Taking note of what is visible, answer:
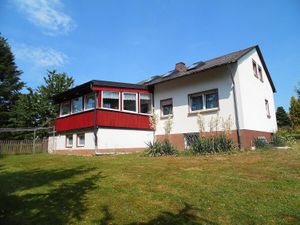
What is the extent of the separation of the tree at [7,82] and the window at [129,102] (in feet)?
79.2

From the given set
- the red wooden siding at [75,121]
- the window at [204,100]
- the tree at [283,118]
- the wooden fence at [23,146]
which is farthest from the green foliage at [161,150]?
the tree at [283,118]

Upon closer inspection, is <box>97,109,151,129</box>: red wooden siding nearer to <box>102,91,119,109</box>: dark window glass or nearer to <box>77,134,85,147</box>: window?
<box>102,91,119,109</box>: dark window glass

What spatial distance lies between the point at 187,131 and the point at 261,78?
7635mm

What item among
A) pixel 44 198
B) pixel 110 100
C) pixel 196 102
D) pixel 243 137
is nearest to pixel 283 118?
pixel 196 102

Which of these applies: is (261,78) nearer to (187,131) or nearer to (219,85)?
(219,85)

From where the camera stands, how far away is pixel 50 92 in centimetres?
3225

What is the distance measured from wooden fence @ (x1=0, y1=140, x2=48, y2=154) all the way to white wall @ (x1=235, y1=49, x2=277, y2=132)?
15322mm

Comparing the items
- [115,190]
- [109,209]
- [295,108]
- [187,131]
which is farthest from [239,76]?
[295,108]

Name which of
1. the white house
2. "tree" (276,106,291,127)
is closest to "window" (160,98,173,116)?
the white house

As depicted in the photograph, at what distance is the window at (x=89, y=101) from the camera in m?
16.5

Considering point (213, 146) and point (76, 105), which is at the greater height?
point (76, 105)

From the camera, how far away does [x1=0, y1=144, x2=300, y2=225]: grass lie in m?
4.16

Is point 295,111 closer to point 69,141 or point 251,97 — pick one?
point 251,97

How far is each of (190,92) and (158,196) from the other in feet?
38.4
